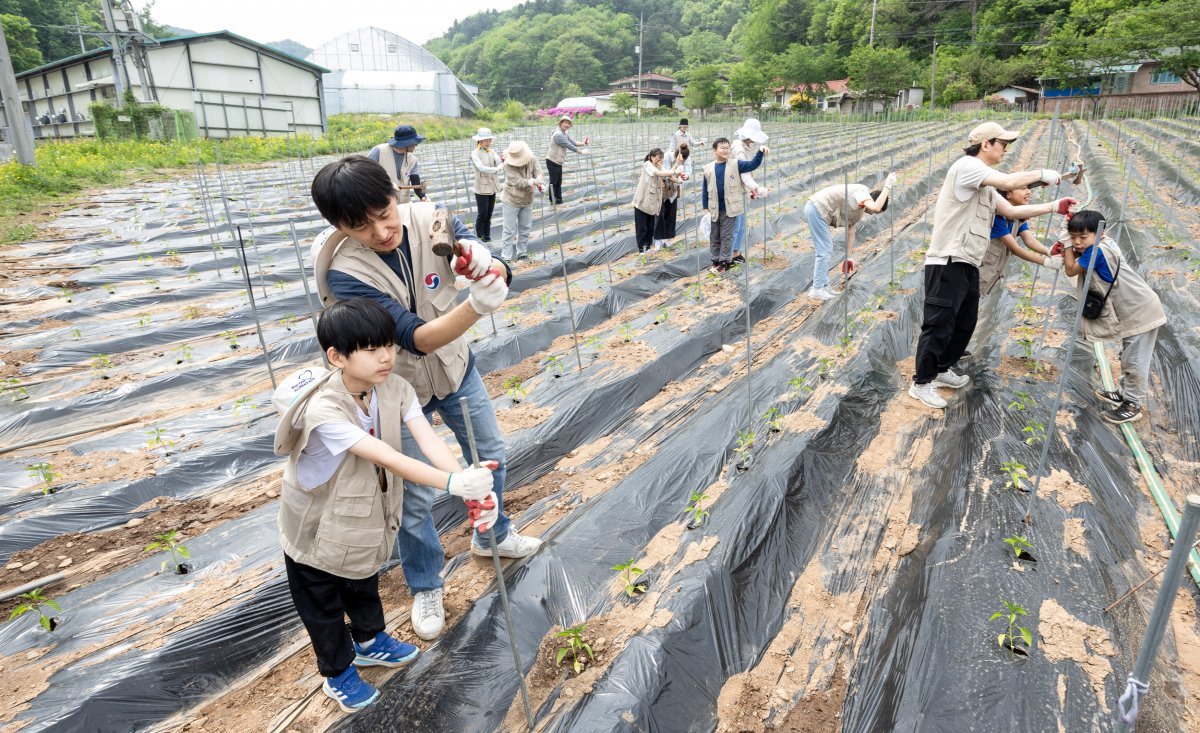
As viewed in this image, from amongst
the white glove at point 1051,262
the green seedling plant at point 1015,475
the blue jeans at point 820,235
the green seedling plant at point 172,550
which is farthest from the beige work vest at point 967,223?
the green seedling plant at point 172,550

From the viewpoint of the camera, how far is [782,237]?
27.0ft

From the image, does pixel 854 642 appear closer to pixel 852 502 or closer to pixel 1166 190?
pixel 852 502

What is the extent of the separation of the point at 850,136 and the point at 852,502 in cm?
2095

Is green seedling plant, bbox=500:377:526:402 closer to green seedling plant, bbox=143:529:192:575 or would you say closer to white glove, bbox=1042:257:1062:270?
green seedling plant, bbox=143:529:192:575

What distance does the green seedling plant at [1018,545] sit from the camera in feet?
7.81

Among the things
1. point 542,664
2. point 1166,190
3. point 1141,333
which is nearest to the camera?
point 542,664

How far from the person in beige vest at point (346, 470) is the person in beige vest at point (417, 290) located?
169 mm

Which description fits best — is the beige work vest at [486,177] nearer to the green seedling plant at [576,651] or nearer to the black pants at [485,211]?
the black pants at [485,211]

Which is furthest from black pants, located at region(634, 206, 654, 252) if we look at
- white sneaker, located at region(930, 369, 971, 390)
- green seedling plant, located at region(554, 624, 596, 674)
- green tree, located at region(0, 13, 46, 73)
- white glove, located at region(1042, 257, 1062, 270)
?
green tree, located at region(0, 13, 46, 73)

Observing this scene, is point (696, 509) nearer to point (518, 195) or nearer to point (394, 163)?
point (394, 163)

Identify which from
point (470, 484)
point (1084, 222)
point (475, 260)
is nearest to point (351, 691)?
point (470, 484)

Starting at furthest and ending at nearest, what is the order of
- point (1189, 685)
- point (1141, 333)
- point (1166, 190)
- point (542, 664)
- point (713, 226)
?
point (1166, 190) → point (713, 226) → point (1141, 333) → point (542, 664) → point (1189, 685)

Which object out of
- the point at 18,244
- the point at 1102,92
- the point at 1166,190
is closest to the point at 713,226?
the point at 1166,190

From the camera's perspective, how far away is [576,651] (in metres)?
2.11
